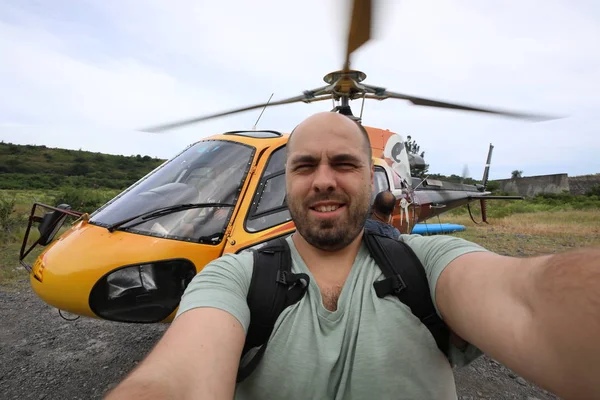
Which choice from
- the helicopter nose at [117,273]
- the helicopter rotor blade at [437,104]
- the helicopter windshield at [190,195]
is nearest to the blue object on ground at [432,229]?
the helicopter rotor blade at [437,104]

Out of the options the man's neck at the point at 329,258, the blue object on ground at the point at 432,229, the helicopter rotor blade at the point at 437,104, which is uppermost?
the helicopter rotor blade at the point at 437,104

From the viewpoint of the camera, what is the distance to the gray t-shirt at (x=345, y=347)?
1165 mm

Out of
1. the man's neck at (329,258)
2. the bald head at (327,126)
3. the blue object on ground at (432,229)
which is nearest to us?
the man's neck at (329,258)

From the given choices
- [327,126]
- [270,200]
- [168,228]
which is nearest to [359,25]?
[327,126]

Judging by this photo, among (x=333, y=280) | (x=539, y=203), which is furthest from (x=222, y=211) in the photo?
(x=539, y=203)

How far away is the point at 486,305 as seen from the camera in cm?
105

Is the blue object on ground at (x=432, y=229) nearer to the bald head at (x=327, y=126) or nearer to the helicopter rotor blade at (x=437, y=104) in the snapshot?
the helicopter rotor blade at (x=437, y=104)

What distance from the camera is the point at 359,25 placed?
2.42 m

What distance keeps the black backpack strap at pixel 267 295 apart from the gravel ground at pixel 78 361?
278 centimetres

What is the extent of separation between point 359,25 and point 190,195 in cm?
197

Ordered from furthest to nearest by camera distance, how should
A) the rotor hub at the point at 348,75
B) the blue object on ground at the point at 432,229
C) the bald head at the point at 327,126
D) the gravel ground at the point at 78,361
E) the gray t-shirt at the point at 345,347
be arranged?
the blue object on ground at the point at 432,229, the rotor hub at the point at 348,75, the gravel ground at the point at 78,361, the bald head at the point at 327,126, the gray t-shirt at the point at 345,347

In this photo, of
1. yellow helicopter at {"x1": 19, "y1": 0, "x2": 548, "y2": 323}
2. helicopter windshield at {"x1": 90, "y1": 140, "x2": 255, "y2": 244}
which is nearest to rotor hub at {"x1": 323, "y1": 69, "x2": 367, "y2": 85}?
yellow helicopter at {"x1": 19, "y1": 0, "x2": 548, "y2": 323}

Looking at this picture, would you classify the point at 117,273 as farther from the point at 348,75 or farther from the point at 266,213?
the point at 348,75

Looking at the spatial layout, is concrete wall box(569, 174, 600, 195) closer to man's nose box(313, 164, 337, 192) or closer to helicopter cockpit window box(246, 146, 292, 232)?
helicopter cockpit window box(246, 146, 292, 232)
